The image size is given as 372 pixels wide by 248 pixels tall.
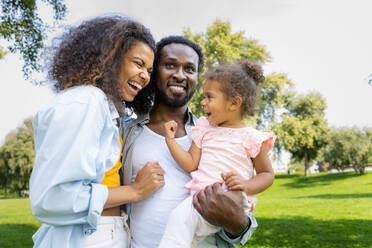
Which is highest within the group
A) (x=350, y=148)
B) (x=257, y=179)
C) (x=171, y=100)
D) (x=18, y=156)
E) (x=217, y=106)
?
(x=171, y=100)

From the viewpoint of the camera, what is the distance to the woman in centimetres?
156

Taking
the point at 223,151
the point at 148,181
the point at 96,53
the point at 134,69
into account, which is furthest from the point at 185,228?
the point at 96,53

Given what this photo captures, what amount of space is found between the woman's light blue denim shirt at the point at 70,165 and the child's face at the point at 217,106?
3.14 ft

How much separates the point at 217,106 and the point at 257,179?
0.63 m

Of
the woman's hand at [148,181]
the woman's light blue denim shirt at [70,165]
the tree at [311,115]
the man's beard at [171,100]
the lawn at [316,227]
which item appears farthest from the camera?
the tree at [311,115]

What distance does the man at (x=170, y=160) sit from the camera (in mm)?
2115

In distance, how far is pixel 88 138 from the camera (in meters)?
1.62

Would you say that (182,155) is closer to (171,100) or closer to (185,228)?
(185,228)

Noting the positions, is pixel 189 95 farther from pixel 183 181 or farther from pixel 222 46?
pixel 222 46

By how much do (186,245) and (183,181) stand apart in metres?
0.56

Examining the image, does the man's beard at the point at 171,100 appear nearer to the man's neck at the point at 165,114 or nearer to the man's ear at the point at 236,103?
the man's neck at the point at 165,114

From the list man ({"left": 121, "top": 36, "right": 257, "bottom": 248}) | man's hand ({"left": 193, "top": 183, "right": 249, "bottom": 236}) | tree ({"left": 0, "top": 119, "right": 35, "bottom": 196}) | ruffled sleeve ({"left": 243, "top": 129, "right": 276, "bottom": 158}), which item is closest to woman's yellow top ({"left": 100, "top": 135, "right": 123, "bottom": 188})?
man ({"left": 121, "top": 36, "right": 257, "bottom": 248})

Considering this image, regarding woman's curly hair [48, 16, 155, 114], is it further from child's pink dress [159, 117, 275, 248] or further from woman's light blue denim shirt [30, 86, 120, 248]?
child's pink dress [159, 117, 275, 248]

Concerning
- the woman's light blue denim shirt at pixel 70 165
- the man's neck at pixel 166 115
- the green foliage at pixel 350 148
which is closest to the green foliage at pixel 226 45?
the green foliage at pixel 350 148
